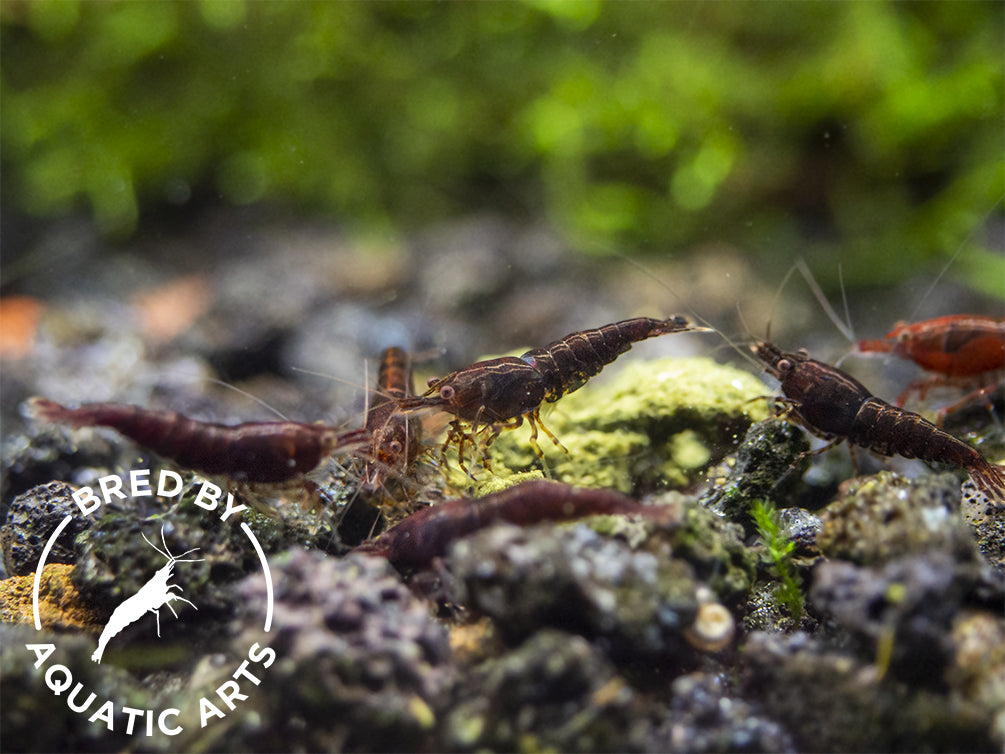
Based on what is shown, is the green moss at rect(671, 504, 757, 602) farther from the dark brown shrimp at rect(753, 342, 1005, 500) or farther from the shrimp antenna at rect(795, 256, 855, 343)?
the shrimp antenna at rect(795, 256, 855, 343)

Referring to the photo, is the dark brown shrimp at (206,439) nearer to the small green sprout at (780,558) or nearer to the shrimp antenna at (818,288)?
the small green sprout at (780,558)

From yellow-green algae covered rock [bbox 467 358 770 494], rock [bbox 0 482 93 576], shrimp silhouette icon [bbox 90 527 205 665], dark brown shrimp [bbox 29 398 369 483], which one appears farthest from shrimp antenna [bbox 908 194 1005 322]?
rock [bbox 0 482 93 576]

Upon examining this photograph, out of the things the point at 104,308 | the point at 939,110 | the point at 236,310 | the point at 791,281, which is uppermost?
the point at 939,110

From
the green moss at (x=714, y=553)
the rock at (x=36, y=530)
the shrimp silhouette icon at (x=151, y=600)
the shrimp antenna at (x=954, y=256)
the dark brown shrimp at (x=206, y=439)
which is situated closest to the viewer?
the green moss at (x=714, y=553)

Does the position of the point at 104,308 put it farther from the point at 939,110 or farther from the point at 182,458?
the point at 939,110

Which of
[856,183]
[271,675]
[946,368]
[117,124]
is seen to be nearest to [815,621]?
[271,675]

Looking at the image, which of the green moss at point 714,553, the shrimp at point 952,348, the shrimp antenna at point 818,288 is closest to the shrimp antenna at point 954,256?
the shrimp antenna at point 818,288
